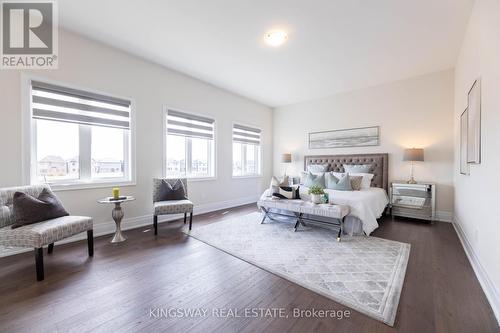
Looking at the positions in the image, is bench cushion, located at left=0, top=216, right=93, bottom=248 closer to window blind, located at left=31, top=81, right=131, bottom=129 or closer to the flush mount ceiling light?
window blind, located at left=31, top=81, right=131, bottom=129

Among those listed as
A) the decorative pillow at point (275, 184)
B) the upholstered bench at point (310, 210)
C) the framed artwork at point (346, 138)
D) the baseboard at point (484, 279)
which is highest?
the framed artwork at point (346, 138)

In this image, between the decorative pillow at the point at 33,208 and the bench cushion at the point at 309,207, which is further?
the bench cushion at the point at 309,207

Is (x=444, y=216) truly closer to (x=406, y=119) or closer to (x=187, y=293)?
(x=406, y=119)

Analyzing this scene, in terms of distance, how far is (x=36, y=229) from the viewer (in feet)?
6.84

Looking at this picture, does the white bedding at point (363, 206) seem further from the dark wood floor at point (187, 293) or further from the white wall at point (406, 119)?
the white wall at point (406, 119)

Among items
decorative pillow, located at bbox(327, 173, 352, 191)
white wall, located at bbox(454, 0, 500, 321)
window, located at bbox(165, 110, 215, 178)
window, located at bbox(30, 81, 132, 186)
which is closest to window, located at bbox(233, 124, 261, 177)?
window, located at bbox(165, 110, 215, 178)

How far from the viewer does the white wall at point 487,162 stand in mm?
1750

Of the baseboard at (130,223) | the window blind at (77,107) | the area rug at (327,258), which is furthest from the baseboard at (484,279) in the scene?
the window blind at (77,107)

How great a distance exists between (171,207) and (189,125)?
1.94m

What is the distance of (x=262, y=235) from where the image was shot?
3279 millimetres

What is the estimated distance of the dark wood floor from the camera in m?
1.50

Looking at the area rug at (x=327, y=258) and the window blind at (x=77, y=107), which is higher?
the window blind at (x=77, y=107)

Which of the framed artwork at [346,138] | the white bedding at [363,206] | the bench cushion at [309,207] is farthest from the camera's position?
the framed artwork at [346,138]

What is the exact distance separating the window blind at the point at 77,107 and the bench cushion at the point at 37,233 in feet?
5.11
